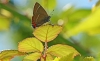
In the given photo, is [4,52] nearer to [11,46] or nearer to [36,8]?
[36,8]

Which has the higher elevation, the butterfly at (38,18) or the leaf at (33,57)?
the butterfly at (38,18)

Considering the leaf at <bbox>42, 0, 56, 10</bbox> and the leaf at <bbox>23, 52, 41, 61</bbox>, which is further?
the leaf at <bbox>42, 0, 56, 10</bbox>

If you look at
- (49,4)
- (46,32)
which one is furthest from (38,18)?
(49,4)

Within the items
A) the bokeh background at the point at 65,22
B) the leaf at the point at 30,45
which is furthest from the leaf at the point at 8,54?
the bokeh background at the point at 65,22

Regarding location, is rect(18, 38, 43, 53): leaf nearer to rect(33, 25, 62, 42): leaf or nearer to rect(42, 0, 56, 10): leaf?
rect(33, 25, 62, 42): leaf

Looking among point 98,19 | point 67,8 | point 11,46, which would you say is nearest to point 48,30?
point 98,19

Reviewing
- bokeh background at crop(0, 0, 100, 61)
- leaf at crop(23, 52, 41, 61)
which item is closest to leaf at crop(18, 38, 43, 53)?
leaf at crop(23, 52, 41, 61)

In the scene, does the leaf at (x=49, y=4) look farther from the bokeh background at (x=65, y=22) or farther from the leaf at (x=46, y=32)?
the leaf at (x=46, y=32)
